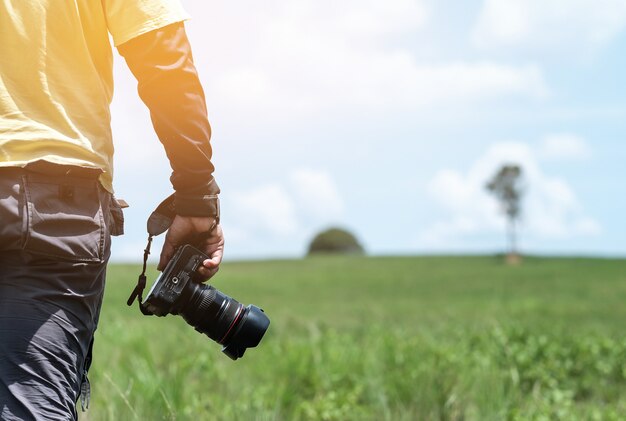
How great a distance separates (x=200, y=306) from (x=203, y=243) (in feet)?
0.78

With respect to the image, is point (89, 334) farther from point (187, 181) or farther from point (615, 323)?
point (615, 323)

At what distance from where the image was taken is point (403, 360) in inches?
290

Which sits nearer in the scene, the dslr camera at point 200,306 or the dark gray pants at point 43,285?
the dark gray pants at point 43,285

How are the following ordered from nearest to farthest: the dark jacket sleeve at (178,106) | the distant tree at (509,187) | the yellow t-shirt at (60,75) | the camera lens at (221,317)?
the yellow t-shirt at (60,75), the dark jacket sleeve at (178,106), the camera lens at (221,317), the distant tree at (509,187)

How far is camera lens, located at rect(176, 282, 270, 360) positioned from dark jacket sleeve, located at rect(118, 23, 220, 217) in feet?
1.08

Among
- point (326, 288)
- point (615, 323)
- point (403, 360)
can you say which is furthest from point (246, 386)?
point (326, 288)

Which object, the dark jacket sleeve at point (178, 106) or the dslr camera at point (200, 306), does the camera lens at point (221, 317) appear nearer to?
the dslr camera at point (200, 306)

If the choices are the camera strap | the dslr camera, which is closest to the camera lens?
the dslr camera

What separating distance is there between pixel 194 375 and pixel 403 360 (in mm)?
1803

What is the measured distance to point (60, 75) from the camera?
2.79 meters

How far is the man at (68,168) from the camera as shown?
2.58 metres

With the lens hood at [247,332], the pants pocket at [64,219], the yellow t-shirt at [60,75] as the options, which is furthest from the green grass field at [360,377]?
the yellow t-shirt at [60,75]

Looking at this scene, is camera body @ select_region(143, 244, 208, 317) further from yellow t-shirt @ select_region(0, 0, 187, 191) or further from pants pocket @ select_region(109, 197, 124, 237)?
yellow t-shirt @ select_region(0, 0, 187, 191)

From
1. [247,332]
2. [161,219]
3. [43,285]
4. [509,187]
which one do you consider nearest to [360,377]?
[247,332]
